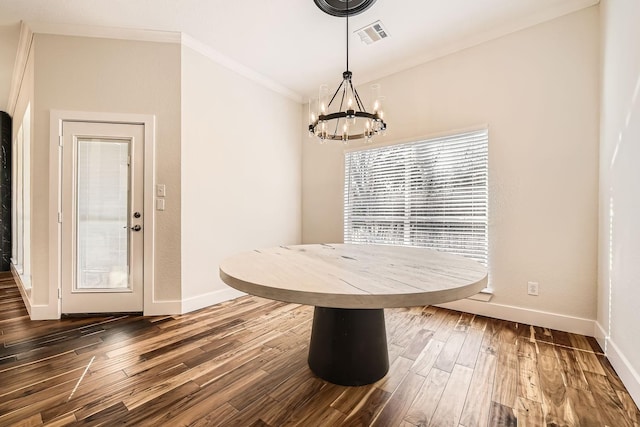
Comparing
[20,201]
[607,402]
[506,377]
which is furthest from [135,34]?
[607,402]

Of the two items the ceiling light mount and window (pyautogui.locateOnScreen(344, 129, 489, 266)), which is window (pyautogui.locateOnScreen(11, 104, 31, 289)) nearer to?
the ceiling light mount

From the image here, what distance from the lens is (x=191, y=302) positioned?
296 cm

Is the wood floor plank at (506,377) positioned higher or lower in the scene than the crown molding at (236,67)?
lower

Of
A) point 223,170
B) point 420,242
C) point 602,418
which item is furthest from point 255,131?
point 602,418

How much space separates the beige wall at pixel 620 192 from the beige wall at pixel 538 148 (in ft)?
0.42

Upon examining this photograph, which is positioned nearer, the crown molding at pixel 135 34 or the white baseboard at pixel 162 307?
the crown molding at pixel 135 34

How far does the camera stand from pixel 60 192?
2.71m

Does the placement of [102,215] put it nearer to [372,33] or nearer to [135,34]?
[135,34]

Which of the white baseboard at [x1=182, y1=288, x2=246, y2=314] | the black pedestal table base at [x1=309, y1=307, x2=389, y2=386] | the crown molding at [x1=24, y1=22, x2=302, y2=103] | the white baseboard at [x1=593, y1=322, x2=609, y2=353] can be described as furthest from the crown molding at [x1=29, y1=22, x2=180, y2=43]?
the white baseboard at [x1=593, y1=322, x2=609, y2=353]

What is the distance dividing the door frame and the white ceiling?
32.8 inches

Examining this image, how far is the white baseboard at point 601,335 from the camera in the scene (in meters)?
2.04

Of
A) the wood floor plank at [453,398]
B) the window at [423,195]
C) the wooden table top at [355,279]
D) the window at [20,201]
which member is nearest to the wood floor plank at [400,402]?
the wood floor plank at [453,398]

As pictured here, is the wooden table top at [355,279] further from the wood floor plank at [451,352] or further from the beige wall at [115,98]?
the beige wall at [115,98]

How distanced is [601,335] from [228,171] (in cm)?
367
